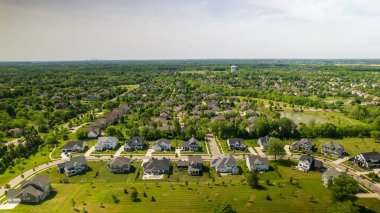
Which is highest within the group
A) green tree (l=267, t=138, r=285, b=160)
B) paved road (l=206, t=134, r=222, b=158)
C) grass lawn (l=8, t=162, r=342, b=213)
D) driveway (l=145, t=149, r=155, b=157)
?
green tree (l=267, t=138, r=285, b=160)

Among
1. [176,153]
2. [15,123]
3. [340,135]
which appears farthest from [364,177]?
[15,123]

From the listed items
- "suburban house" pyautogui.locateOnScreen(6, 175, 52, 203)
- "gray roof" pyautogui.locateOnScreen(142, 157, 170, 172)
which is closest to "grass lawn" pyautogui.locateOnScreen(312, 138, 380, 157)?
"gray roof" pyautogui.locateOnScreen(142, 157, 170, 172)

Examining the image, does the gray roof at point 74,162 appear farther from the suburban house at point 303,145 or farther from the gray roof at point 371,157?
the gray roof at point 371,157

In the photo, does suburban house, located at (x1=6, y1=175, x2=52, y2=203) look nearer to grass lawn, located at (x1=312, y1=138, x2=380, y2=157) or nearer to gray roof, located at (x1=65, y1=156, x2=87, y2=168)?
gray roof, located at (x1=65, y1=156, x2=87, y2=168)

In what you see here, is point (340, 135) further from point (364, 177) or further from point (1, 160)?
point (1, 160)

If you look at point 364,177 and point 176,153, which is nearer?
point 364,177
